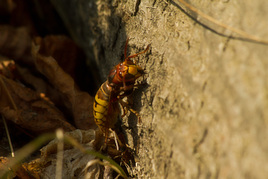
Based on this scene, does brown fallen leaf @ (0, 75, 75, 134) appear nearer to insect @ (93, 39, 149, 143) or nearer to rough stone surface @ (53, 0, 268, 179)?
insect @ (93, 39, 149, 143)

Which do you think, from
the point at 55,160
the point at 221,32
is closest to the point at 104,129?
the point at 55,160

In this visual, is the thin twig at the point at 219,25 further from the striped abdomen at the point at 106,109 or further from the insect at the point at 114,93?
the striped abdomen at the point at 106,109

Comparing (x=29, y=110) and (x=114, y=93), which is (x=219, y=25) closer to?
(x=114, y=93)

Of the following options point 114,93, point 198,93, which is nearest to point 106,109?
point 114,93

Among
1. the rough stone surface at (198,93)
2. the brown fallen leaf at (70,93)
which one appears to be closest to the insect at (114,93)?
the rough stone surface at (198,93)

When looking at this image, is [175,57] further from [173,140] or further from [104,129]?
[104,129]

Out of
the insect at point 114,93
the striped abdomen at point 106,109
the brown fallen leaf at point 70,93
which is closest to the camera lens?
the insect at point 114,93
